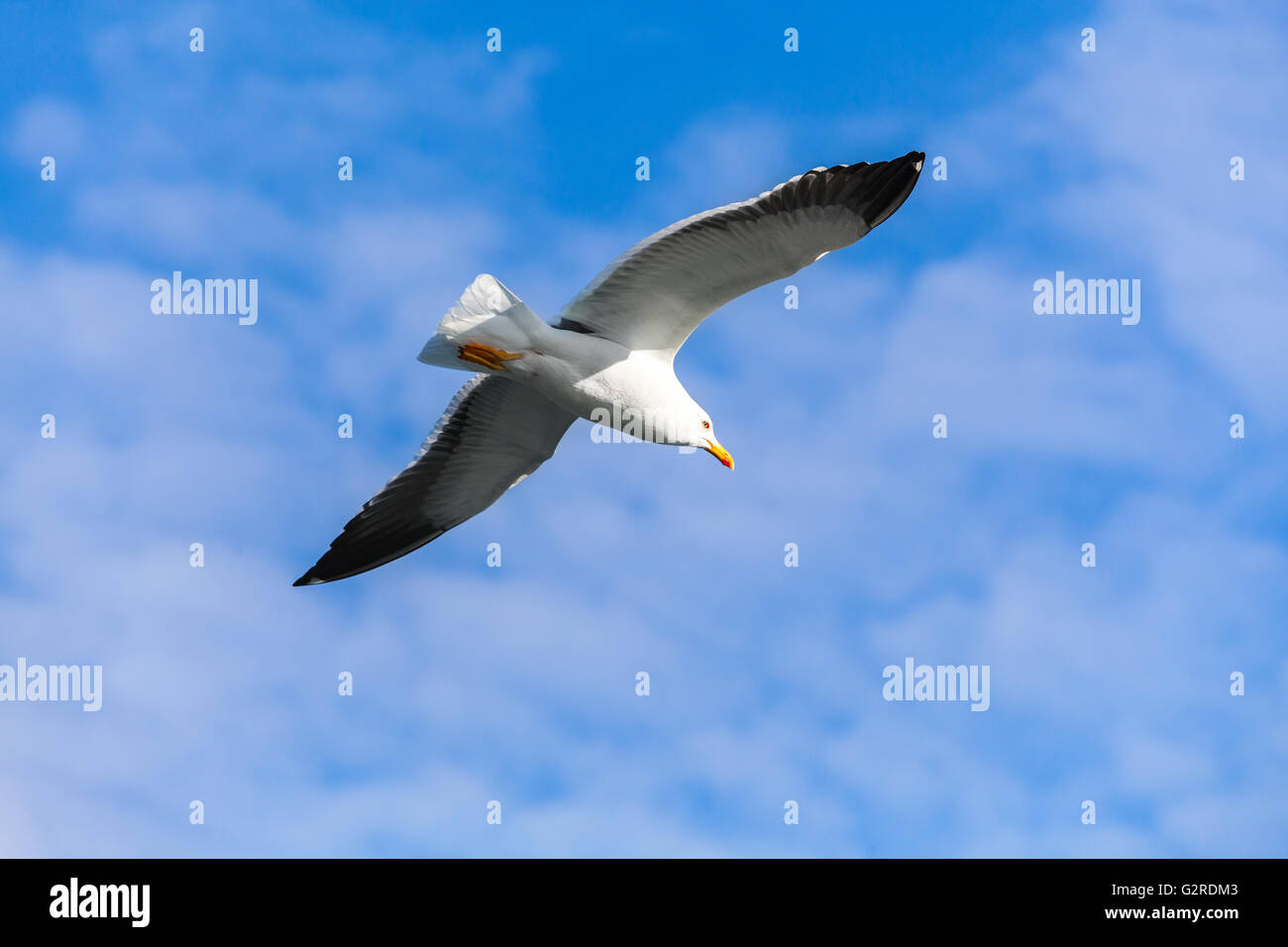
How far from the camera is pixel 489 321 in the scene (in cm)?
1035

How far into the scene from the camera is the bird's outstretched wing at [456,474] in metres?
12.1

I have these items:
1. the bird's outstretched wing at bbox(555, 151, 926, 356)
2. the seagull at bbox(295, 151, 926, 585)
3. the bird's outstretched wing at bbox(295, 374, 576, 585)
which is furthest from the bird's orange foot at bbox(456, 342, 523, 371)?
the bird's outstretched wing at bbox(295, 374, 576, 585)

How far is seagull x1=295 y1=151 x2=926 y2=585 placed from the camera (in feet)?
32.2

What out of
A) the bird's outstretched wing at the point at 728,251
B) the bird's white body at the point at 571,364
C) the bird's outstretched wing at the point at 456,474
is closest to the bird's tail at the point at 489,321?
the bird's white body at the point at 571,364

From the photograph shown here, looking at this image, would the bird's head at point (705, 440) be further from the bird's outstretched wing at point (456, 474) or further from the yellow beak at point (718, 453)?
the bird's outstretched wing at point (456, 474)

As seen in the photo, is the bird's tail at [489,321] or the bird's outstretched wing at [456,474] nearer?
the bird's tail at [489,321]

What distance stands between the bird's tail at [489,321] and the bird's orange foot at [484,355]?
2 cm

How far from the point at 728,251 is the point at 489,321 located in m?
1.93

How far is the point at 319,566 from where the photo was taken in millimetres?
12516

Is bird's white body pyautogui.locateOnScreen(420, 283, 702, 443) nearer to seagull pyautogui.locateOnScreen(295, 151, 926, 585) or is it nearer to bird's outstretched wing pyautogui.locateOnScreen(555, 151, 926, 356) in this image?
seagull pyautogui.locateOnScreen(295, 151, 926, 585)

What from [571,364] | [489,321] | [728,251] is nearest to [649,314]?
[571,364]

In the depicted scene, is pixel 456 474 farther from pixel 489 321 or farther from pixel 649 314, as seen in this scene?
pixel 649 314

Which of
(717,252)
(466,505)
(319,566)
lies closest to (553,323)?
(717,252)
